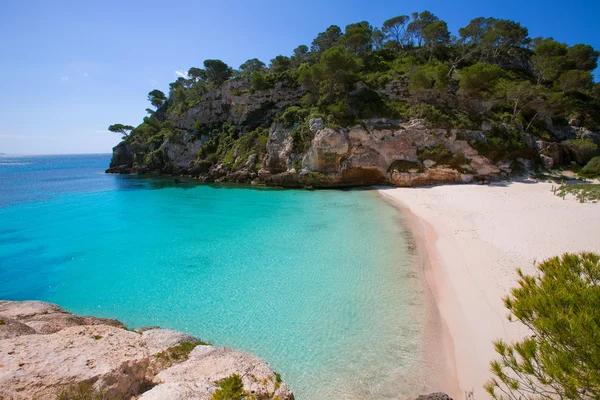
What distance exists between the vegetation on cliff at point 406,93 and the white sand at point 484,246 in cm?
1154

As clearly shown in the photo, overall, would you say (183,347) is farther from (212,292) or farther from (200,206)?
(200,206)

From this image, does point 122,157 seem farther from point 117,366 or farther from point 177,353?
point 117,366

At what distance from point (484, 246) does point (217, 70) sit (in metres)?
56.1

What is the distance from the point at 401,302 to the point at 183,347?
23.9 feet

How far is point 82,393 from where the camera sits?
11.3 feet

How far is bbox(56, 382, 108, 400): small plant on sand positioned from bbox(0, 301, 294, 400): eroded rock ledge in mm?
61

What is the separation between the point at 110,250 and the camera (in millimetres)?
15281

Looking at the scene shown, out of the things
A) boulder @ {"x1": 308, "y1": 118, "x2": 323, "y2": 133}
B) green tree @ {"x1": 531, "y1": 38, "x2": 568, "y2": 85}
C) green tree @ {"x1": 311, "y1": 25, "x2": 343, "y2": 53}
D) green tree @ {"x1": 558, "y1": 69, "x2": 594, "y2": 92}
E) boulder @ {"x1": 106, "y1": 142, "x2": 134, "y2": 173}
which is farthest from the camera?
boulder @ {"x1": 106, "y1": 142, "x2": 134, "y2": 173}

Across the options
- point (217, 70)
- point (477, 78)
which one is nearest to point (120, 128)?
point (217, 70)

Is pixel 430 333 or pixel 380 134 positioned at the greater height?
pixel 380 134

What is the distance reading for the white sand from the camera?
23.6ft

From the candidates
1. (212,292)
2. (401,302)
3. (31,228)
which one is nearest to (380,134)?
(401,302)

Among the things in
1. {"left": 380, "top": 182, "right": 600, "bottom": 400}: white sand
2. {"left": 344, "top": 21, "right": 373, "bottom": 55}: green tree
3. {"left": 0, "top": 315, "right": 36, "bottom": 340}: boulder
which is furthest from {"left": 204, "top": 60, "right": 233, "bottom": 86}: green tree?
{"left": 0, "top": 315, "right": 36, "bottom": 340}: boulder

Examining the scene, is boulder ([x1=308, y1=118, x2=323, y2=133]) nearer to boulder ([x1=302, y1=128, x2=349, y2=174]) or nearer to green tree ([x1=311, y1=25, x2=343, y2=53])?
boulder ([x1=302, y1=128, x2=349, y2=174])
